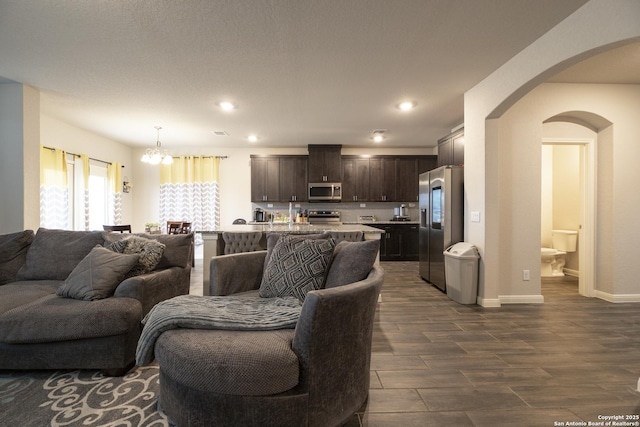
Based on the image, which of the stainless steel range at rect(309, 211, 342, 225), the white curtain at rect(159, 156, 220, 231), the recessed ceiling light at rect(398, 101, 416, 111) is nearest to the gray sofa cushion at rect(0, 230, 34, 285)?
the white curtain at rect(159, 156, 220, 231)

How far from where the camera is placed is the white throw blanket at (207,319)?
60.7 inches

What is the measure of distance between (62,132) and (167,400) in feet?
18.3

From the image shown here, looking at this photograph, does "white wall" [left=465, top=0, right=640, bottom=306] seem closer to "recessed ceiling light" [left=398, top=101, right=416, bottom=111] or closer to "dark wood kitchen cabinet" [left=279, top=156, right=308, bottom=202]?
"recessed ceiling light" [left=398, top=101, right=416, bottom=111]

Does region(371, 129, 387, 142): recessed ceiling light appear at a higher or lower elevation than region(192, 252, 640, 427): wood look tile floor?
higher

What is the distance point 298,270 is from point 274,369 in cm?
87

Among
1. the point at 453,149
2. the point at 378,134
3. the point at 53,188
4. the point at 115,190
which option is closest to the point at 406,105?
the point at 453,149

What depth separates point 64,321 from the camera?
6.41ft

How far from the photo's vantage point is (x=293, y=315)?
5.35ft

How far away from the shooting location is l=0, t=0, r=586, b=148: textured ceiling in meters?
2.30

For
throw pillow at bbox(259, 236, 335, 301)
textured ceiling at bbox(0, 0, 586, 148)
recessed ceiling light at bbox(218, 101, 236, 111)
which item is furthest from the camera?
recessed ceiling light at bbox(218, 101, 236, 111)

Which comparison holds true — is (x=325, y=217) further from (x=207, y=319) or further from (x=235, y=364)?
(x=235, y=364)

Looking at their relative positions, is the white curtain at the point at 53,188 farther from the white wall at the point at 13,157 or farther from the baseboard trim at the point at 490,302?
the baseboard trim at the point at 490,302

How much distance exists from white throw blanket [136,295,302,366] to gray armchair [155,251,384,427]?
→ 43mm

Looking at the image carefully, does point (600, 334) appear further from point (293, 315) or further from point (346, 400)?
point (293, 315)
